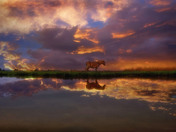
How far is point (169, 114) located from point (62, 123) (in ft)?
9.77

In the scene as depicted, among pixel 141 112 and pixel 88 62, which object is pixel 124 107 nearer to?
pixel 141 112

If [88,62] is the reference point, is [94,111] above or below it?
below

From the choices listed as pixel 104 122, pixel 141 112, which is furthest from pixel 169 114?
pixel 104 122

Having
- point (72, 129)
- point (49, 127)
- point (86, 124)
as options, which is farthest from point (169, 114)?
point (49, 127)


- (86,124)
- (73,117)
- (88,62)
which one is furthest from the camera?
(88,62)

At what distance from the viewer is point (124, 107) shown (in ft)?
16.9

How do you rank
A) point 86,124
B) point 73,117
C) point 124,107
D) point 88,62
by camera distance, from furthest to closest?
point 88,62 → point 124,107 → point 73,117 → point 86,124

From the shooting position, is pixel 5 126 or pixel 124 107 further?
pixel 124 107

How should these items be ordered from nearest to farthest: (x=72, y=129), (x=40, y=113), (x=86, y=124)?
(x=72, y=129), (x=86, y=124), (x=40, y=113)

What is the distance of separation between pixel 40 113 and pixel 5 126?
1087 mm

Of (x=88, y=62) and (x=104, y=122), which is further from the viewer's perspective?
(x=88, y=62)

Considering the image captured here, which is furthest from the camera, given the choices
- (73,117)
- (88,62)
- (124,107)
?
(88,62)

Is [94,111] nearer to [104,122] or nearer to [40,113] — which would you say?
[104,122]

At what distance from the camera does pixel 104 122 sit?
3.80 meters
